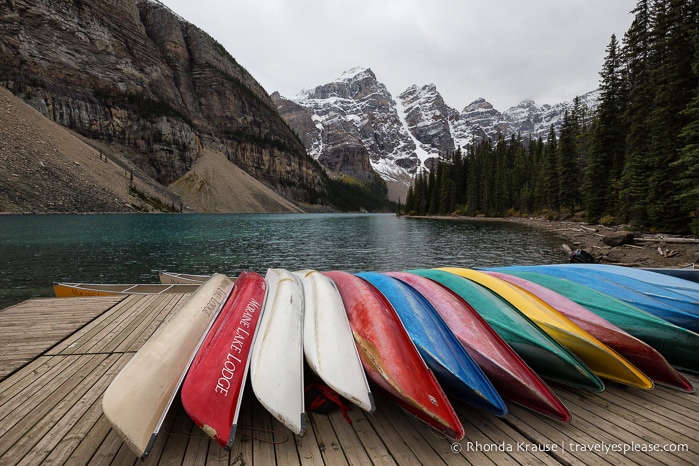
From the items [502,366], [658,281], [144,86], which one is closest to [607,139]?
[658,281]

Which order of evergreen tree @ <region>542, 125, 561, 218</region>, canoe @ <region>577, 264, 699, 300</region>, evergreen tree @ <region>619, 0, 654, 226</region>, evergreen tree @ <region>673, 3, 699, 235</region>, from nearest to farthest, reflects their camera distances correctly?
canoe @ <region>577, 264, 699, 300</region>, evergreen tree @ <region>673, 3, 699, 235</region>, evergreen tree @ <region>619, 0, 654, 226</region>, evergreen tree @ <region>542, 125, 561, 218</region>

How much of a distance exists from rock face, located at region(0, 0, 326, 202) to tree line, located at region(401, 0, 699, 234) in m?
110

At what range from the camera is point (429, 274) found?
5492 mm

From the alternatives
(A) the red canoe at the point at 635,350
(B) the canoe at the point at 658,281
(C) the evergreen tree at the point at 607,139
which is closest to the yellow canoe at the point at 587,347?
(A) the red canoe at the point at 635,350

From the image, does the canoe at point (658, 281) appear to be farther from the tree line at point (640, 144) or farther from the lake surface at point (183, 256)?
the tree line at point (640, 144)

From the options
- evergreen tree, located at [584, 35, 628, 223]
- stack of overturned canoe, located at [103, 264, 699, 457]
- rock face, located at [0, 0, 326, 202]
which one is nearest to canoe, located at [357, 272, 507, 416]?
Answer: stack of overturned canoe, located at [103, 264, 699, 457]

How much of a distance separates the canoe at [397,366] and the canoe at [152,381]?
5.78ft

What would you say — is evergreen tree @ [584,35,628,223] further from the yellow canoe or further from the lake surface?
the yellow canoe

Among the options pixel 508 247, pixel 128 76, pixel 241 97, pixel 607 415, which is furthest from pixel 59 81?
pixel 607 415

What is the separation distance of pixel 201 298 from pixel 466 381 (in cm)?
367

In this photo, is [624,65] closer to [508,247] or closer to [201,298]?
[508,247]

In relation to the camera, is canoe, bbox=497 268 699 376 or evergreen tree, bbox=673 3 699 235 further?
evergreen tree, bbox=673 3 699 235

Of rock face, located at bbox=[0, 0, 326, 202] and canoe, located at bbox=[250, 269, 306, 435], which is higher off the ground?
rock face, located at bbox=[0, 0, 326, 202]

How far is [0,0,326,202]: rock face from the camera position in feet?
279
